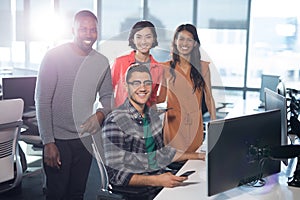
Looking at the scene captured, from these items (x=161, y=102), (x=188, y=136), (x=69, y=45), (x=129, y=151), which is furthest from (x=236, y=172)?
(x=69, y=45)

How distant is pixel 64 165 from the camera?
239cm

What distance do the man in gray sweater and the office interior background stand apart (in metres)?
2.91

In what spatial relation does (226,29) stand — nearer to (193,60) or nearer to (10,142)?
(193,60)

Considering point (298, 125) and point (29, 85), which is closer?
point (298, 125)

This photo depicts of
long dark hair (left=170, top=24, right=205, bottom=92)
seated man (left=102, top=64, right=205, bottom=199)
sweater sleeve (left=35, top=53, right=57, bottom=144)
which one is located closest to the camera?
seated man (left=102, top=64, right=205, bottom=199)

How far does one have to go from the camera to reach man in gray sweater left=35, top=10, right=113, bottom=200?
2307 millimetres

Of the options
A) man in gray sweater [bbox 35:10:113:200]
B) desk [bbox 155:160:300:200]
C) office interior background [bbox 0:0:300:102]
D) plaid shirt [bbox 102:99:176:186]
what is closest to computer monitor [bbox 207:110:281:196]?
desk [bbox 155:160:300:200]

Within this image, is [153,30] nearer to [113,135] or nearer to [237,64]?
[113,135]

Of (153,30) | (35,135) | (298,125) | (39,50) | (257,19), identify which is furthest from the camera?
(39,50)

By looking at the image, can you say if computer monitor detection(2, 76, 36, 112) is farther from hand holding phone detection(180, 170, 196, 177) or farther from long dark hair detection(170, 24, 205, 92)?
hand holding phone detection(180, 170, 196, 177)

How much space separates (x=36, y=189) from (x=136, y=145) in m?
2.09

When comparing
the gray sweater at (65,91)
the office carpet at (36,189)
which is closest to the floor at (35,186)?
the office carpet at (36,189)

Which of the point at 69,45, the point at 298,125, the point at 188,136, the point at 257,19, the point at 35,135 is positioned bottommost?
the point at 35,135

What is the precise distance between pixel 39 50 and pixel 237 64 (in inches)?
139
